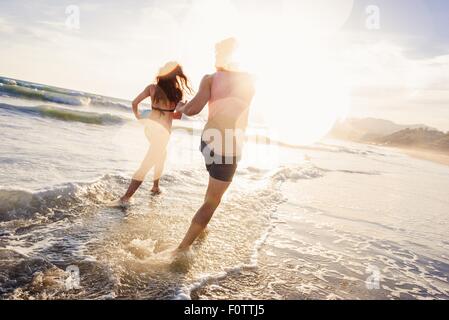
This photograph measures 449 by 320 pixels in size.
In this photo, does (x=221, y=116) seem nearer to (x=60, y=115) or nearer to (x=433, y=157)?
(x=60, y=115)

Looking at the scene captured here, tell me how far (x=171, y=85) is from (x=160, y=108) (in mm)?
448

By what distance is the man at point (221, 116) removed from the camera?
362 centimetres

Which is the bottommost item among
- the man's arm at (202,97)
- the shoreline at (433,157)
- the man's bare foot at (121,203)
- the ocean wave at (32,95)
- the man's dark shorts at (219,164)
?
the shoreline at (433,157)

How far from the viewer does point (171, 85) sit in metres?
5.63

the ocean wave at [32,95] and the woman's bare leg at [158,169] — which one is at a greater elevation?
the ocean wave at [32,95]

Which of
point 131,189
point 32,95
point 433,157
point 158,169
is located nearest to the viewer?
point 131,189

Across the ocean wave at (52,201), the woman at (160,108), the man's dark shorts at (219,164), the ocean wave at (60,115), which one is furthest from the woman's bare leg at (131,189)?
the ocean wave at (60,115)

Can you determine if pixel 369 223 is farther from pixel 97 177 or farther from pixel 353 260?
pixel 97 177

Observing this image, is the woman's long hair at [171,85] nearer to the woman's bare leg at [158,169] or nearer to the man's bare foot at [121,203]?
the woman's bare leg at [158,169]

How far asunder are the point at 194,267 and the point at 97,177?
370 cm

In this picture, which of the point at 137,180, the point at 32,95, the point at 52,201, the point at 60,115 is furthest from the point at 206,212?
the point at 32,95

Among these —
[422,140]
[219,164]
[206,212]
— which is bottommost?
[422,140]

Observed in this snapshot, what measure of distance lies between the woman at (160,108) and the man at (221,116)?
197 cm

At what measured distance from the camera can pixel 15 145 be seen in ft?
27.2
